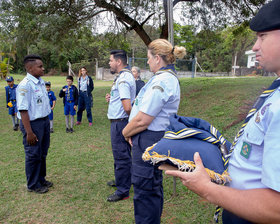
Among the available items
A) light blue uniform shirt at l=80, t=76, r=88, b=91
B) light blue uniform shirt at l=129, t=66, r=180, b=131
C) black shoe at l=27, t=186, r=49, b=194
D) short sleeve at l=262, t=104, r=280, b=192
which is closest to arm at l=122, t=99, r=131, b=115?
light blue uniform shirt at l=129, t=66, r=180, b=131

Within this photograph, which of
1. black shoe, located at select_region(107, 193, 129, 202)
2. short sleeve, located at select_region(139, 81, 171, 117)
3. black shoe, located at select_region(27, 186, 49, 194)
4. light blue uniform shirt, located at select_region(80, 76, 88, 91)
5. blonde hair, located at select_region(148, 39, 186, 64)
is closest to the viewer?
short sleeve, located at select_region(139, 81, 171, 117)

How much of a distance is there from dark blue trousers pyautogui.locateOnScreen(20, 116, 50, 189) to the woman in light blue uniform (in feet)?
6.14

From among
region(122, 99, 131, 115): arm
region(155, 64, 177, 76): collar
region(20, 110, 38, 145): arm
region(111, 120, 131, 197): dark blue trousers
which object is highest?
region(155, 64, 177, 76): collar

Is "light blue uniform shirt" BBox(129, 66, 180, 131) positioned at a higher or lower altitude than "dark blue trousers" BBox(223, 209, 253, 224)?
higher

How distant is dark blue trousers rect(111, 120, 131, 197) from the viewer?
3420 millimetres

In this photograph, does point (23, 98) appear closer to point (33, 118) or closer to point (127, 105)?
point (33, 118)

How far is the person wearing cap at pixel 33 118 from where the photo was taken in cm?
345

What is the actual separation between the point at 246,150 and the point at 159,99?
45.3 inches

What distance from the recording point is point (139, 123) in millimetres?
2217

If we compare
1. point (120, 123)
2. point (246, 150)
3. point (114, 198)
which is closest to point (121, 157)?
point (120, 123)

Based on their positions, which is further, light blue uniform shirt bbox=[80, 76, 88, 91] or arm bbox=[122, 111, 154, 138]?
light blue uniform shirt bbox=[80, 76, 88, 91]

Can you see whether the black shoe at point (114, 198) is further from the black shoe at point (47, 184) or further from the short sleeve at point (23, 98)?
the short sleeve at point (23, 98)

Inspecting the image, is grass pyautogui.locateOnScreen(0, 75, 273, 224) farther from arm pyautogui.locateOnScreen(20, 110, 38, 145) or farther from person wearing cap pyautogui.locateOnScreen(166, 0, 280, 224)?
person wearing cap pyautogui.locateOnScreen(166, 0, 280, 224)

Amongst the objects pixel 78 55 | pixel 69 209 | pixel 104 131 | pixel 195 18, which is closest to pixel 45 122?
pixel 69 209
